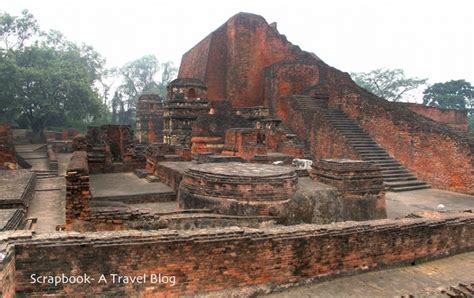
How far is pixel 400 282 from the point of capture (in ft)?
16.1

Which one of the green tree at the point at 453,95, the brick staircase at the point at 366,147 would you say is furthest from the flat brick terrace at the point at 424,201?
the green tree at the point at 453,95

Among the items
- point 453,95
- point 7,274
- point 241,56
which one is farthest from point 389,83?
point 7,274

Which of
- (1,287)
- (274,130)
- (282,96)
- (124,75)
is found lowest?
(1,287)

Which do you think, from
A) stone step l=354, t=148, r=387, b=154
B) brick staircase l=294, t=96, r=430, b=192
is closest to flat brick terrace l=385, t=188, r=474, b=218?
brick staircase l=294, t=96, r=430, b=192

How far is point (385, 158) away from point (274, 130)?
14.4 feet

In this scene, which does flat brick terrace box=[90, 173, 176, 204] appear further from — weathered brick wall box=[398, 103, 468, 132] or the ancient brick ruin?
weathered brick wall box=[398, 103, 468, 132]

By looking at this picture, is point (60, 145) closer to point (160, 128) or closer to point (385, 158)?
point (160, 128)

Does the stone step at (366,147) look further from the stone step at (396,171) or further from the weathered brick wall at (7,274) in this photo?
the weathered brick wall at (7,274)

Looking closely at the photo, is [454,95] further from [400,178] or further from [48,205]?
[48,205]

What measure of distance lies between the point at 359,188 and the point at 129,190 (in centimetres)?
499

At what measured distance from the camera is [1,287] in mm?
3143

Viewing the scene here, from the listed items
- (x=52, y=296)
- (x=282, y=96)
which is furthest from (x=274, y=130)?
(x=52, y=296)

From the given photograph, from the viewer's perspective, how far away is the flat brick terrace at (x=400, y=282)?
4.54 m

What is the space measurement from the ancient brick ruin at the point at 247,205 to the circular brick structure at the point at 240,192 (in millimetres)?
19
